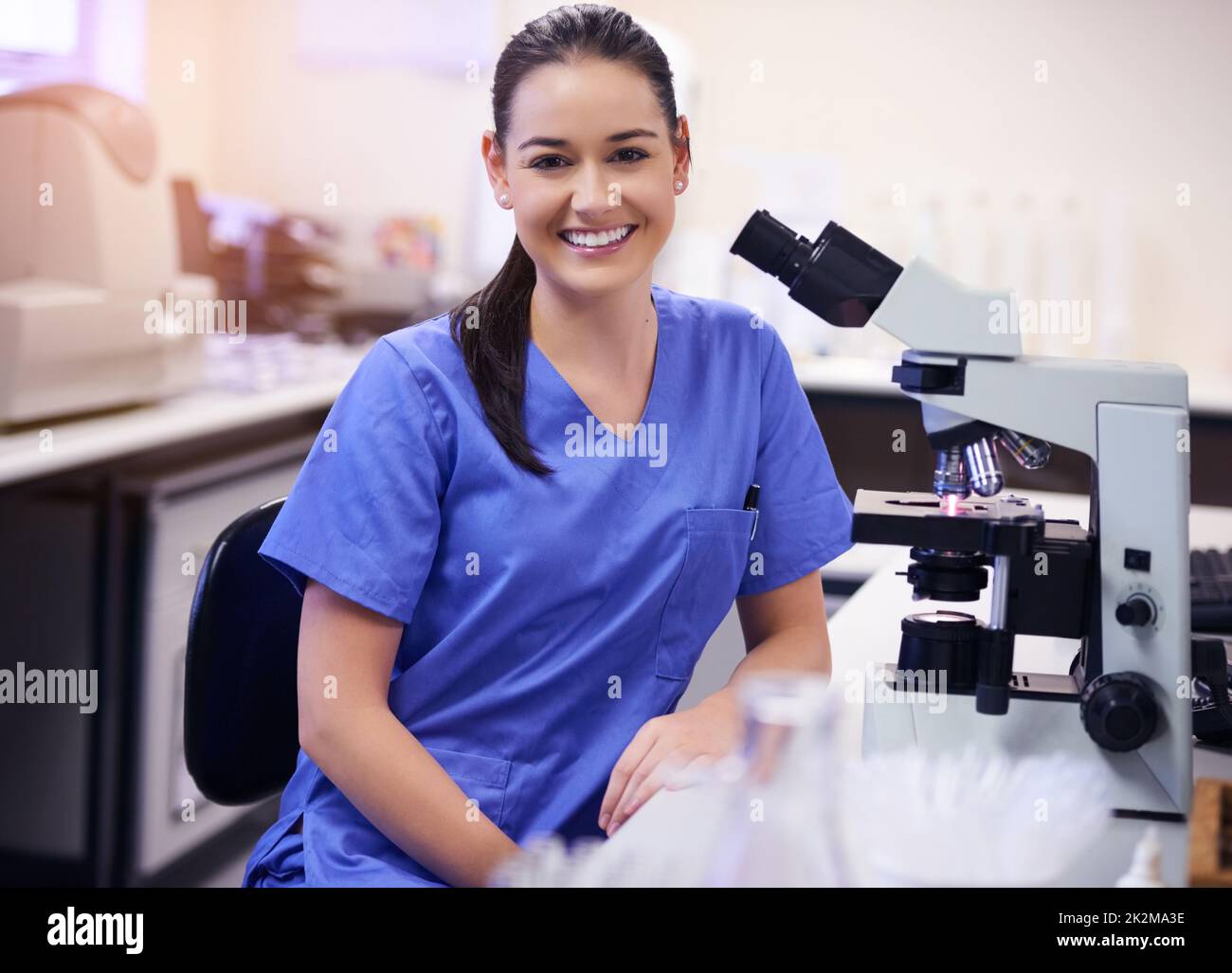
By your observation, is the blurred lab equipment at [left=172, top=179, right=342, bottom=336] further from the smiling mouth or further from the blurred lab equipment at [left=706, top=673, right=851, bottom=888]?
the blurred lab equipment at [left=706, top=673, right=851, bottom=888]

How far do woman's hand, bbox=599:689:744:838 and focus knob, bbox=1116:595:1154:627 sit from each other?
30 centimetres

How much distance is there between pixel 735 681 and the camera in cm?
121

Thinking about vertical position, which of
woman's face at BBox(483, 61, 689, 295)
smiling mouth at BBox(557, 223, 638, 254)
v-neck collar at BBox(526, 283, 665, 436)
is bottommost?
v-neck collar at BBox(526, 283, 665, 436)

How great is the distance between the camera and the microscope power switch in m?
0.93

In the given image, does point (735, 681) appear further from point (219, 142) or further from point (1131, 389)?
point (219, 142)

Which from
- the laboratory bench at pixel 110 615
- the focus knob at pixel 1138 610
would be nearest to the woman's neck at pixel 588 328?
the focus knob at pixel 1138 610

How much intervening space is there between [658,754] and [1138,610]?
0.37 meters

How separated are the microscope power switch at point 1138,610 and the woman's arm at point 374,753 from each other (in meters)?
0.49

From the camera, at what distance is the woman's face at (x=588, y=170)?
1.08 metres

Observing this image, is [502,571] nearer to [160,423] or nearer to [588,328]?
[588,328]

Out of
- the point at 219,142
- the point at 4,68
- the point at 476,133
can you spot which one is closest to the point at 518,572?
the point at 4,68

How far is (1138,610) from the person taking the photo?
3.07 ft

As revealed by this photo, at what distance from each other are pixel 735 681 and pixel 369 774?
1.15ft

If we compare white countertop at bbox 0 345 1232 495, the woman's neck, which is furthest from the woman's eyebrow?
white countertop at bbox 0 345 1232 495
